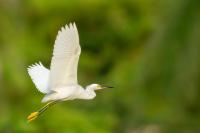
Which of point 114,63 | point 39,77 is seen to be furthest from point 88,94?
point 114,63

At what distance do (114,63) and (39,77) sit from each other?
7.55 meters

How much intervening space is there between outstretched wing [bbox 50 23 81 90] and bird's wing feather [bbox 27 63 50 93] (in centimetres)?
23

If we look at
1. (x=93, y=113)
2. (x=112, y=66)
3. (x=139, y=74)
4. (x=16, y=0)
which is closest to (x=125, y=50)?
(x=112, y=66)

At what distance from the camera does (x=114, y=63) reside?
12391 mm

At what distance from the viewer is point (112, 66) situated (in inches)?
486

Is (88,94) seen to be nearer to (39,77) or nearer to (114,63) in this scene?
(39,77)

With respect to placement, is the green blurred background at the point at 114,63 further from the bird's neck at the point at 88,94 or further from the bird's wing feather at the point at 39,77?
the bird's neck at the point at 88,94

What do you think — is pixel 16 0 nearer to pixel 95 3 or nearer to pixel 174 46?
pixel 95 3

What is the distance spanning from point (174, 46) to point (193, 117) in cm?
122

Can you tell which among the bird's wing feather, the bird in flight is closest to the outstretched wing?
the bird in flight

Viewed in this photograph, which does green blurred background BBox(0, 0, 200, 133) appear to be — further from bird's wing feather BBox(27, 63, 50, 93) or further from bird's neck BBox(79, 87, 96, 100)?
bird's neck BBox(79, 87, 96, 100)

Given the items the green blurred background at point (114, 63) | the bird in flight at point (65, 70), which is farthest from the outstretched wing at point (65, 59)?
the green blurred background at point (114, 63)

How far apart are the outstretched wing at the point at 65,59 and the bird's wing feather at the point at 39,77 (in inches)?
8.9

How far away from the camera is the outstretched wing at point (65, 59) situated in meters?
4.40
